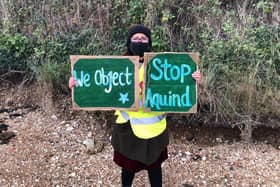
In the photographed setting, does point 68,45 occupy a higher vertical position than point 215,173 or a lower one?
higher

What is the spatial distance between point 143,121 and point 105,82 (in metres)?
0.34

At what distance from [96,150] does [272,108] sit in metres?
1.61

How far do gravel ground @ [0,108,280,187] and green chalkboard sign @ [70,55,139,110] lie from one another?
3.19 feet

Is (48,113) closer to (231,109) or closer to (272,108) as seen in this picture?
(231,109)

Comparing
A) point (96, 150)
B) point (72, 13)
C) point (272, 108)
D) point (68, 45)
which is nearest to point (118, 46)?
point (68, 45)

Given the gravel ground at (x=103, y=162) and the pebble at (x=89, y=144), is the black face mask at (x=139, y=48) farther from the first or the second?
the pebble at (x=89, y=144)

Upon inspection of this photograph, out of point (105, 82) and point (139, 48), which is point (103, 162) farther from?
point (139, 48)

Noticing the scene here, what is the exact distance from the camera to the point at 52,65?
14.2ft

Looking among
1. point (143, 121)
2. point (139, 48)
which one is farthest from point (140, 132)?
point (139, 48)

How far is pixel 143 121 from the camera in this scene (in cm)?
262

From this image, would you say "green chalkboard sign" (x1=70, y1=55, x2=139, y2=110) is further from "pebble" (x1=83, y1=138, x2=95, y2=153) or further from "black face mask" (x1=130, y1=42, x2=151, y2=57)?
"pebble" (x1=83, y1=138, x2=95, y2=153)

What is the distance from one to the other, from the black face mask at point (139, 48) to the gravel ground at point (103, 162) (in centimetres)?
122

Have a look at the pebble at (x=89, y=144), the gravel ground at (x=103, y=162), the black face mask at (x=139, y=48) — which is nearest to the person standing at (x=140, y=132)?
the black face mask at (x=139, y=48)

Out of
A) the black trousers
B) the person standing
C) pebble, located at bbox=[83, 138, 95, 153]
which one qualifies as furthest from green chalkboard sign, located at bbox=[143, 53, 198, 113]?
pebble, located at bbox=[83, 138, 95, 153]
